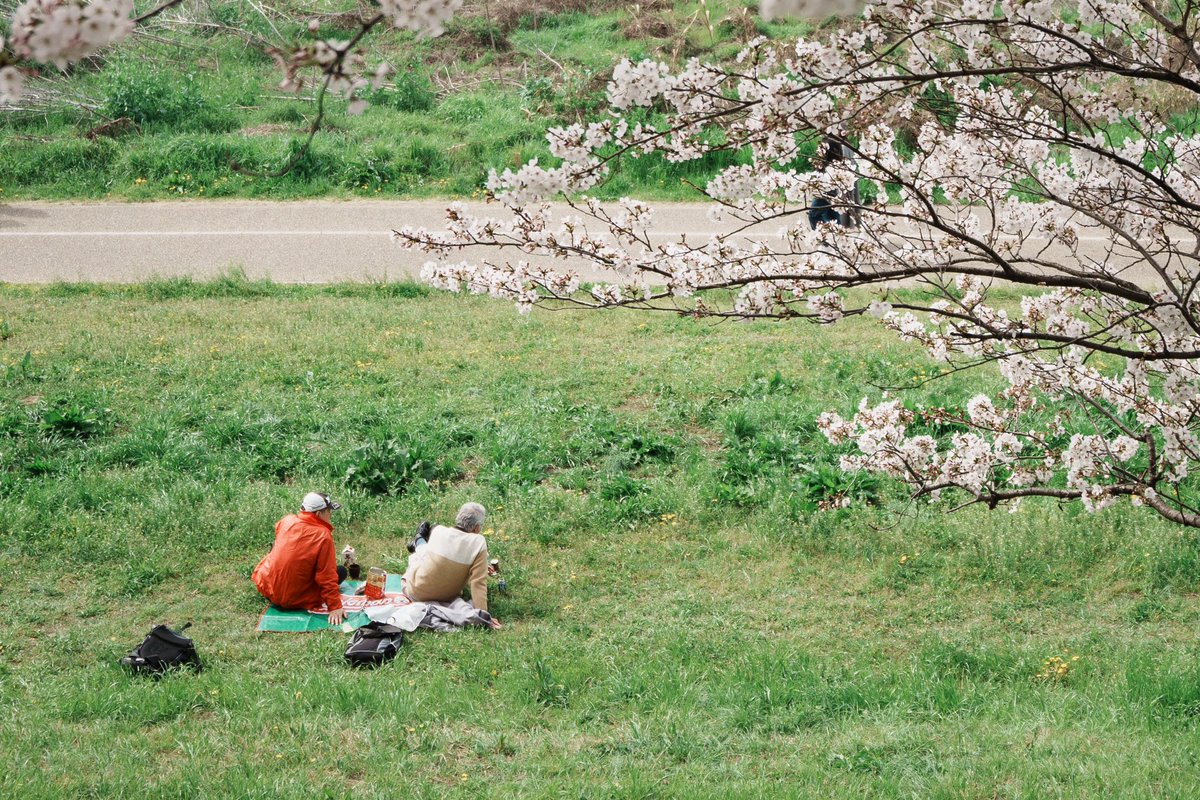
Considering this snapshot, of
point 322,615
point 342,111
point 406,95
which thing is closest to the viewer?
point 322,615

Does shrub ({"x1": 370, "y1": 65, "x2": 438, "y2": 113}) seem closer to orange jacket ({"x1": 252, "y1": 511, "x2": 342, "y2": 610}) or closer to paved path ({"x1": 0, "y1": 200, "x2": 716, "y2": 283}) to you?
paved path ({"x1": 0, "y1": 200, "x2": 716, "y2": 283})

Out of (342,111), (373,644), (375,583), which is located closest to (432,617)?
(373,644)

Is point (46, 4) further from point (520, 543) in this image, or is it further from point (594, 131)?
point (520, 543)

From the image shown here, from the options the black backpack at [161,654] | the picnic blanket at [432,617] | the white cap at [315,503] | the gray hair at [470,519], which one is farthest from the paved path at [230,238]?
the black backpack at [161,654]

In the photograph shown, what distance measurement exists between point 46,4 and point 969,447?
498 cm

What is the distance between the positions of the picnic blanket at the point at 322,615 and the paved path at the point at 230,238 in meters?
5.99

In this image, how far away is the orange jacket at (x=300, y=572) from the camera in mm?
7367

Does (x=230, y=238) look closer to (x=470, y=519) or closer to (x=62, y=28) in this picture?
(x=470, y=519)

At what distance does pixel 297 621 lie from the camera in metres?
7.35

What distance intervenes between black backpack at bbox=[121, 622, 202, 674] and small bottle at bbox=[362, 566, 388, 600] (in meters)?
1.39

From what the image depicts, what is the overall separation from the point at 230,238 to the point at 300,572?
26.8 ft

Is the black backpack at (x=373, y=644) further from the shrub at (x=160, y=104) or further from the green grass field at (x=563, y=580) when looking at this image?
the shrub at (x=160, y=104)

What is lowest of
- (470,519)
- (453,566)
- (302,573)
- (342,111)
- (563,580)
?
(302,573)

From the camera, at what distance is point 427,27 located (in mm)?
3471
